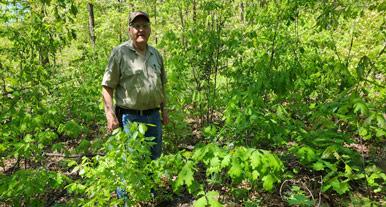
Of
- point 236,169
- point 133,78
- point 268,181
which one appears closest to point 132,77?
point 133,78

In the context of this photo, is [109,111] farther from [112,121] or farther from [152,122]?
[152,122]

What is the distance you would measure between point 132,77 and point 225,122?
1.31 metres

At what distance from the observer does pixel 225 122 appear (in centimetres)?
420

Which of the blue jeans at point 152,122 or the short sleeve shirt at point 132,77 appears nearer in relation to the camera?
the short sleeve shirt at point 132,77

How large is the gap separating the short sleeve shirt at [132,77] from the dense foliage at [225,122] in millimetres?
733

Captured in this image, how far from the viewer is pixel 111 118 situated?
366cm

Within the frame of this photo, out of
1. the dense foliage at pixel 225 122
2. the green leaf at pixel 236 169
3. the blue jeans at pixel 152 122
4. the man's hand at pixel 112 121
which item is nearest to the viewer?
the green leaf at pixel 236 169

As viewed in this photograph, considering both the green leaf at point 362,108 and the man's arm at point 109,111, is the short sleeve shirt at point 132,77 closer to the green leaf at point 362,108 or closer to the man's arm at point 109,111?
the man's arm at point 109,111

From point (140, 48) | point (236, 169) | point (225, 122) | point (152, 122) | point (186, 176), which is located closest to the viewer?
point (236, 169)

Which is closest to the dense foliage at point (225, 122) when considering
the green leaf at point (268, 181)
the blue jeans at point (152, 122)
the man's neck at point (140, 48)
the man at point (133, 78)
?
the green leaf at point (268, 181)

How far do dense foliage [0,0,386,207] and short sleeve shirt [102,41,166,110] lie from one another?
28.9 inches

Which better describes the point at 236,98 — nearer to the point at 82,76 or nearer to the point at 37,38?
the point at 37,38

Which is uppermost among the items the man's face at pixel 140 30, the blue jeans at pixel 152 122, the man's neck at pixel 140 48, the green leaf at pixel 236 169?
the man's face at pixel 140 30

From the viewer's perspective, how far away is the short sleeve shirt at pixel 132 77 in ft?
12.1
